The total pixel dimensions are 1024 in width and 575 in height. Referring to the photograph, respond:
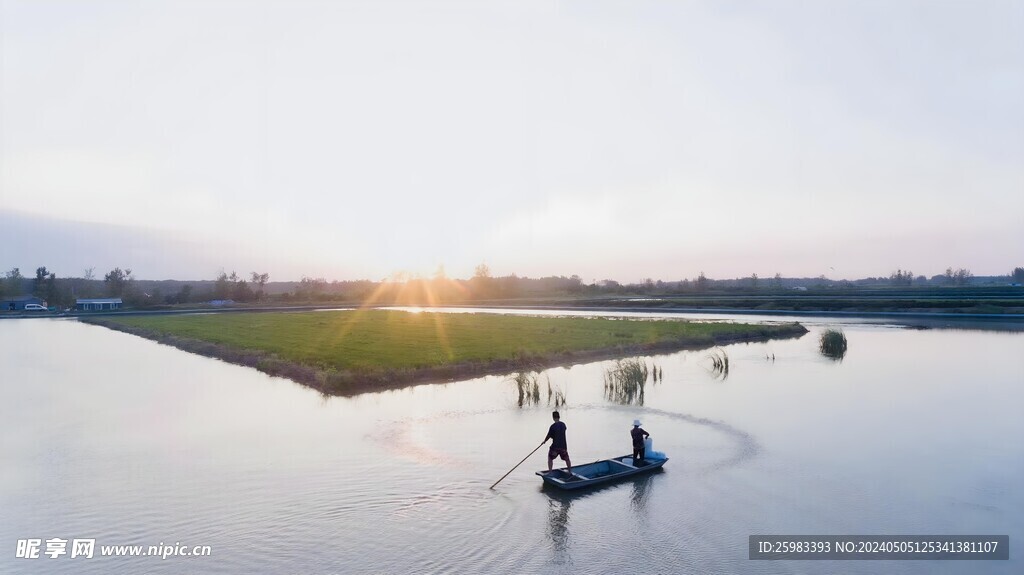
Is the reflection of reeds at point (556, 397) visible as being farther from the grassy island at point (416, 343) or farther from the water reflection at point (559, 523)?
the water reflection at point (559, 523)

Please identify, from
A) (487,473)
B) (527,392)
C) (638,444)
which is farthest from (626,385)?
(487,473)

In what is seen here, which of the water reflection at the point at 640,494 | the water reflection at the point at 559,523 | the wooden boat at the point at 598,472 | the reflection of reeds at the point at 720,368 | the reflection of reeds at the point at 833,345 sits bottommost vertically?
the water reflection at the point at 559,523

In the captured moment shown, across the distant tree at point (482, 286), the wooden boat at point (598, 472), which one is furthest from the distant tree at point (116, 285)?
the wooden boat at point (598, 472)

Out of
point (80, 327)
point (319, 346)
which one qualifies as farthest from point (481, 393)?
point (80, 327)

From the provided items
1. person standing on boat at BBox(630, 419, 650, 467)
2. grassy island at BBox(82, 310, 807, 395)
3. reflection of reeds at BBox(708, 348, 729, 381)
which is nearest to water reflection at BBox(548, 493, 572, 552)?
person standing on boat at BBox(630, 419, 650, 467)

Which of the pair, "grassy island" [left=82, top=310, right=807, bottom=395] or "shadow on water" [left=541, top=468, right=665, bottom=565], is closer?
"shadow on water" [left=541, top=468, right=665, bottom=565]

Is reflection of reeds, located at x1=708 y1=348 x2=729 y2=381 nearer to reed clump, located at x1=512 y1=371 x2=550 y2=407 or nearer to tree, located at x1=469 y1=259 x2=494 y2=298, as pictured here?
reed clump, located at x1=512 y1=371 x2=550 y2=407

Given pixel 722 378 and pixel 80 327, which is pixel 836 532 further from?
pixel 80 327
